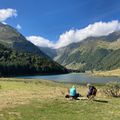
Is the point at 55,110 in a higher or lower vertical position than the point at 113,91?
lower

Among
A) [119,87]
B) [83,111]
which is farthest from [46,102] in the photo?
[119,87]

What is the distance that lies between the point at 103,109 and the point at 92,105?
3.01 metres

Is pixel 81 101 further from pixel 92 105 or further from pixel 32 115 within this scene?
pixel 32 115

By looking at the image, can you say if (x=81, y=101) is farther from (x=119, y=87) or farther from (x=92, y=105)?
(x=119, y=87)

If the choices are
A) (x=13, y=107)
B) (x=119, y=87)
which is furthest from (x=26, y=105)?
(x=119, y=87)

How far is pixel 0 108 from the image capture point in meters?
35.6

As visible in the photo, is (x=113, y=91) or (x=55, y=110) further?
(x=113, y=91)

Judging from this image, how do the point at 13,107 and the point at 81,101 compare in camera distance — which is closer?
the point at 13,107

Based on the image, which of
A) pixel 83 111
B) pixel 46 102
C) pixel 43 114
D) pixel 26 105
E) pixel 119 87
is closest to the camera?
pixel 43 114

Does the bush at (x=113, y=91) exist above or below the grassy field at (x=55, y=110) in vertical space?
above

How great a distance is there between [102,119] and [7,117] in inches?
332

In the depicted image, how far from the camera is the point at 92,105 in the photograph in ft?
130

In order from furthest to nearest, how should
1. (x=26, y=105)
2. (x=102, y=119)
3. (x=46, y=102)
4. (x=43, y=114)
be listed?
(x=46, y=102) < (x=26, y=105) < (x=43, y=114) < (x=102, y=119)

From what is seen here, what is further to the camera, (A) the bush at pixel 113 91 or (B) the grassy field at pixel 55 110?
(A) the bush at pixel 113 91
